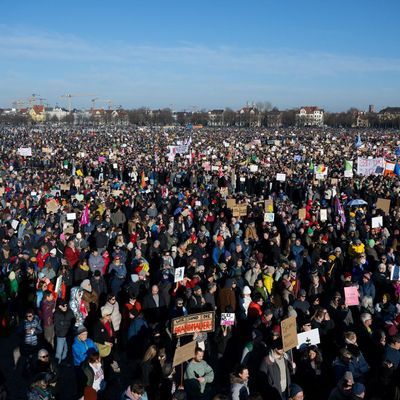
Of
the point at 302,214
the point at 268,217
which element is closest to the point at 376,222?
the point at 302,214

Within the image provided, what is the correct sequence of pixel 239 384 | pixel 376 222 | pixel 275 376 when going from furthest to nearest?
1. pixel 376 222
2. pixel 275 376
3. pixel 239 384

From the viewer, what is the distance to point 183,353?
206 inches

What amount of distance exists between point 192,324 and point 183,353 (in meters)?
0.74

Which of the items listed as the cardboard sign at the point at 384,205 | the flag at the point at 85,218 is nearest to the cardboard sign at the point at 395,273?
the cardboard sign at the point at 384,205

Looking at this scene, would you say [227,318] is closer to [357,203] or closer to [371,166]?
[357,203]

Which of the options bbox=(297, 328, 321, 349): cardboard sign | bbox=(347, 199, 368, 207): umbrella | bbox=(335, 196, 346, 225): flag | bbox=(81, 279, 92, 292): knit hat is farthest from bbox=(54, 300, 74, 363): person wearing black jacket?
bbox=(347, 199, 368, 207): umbrella

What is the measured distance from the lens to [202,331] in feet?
19.9

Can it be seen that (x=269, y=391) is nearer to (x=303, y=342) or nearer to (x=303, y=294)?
(x=303, y=342)

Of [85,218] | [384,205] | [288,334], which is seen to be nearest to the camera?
[288,334]

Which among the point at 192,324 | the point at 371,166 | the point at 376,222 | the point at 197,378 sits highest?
the point at 371,166

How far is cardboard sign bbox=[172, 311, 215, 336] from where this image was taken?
5.81 meters

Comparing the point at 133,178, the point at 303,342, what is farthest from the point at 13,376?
the point at 133,178

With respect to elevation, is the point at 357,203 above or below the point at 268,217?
above

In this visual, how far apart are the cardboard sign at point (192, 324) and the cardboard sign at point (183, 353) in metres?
0.48
